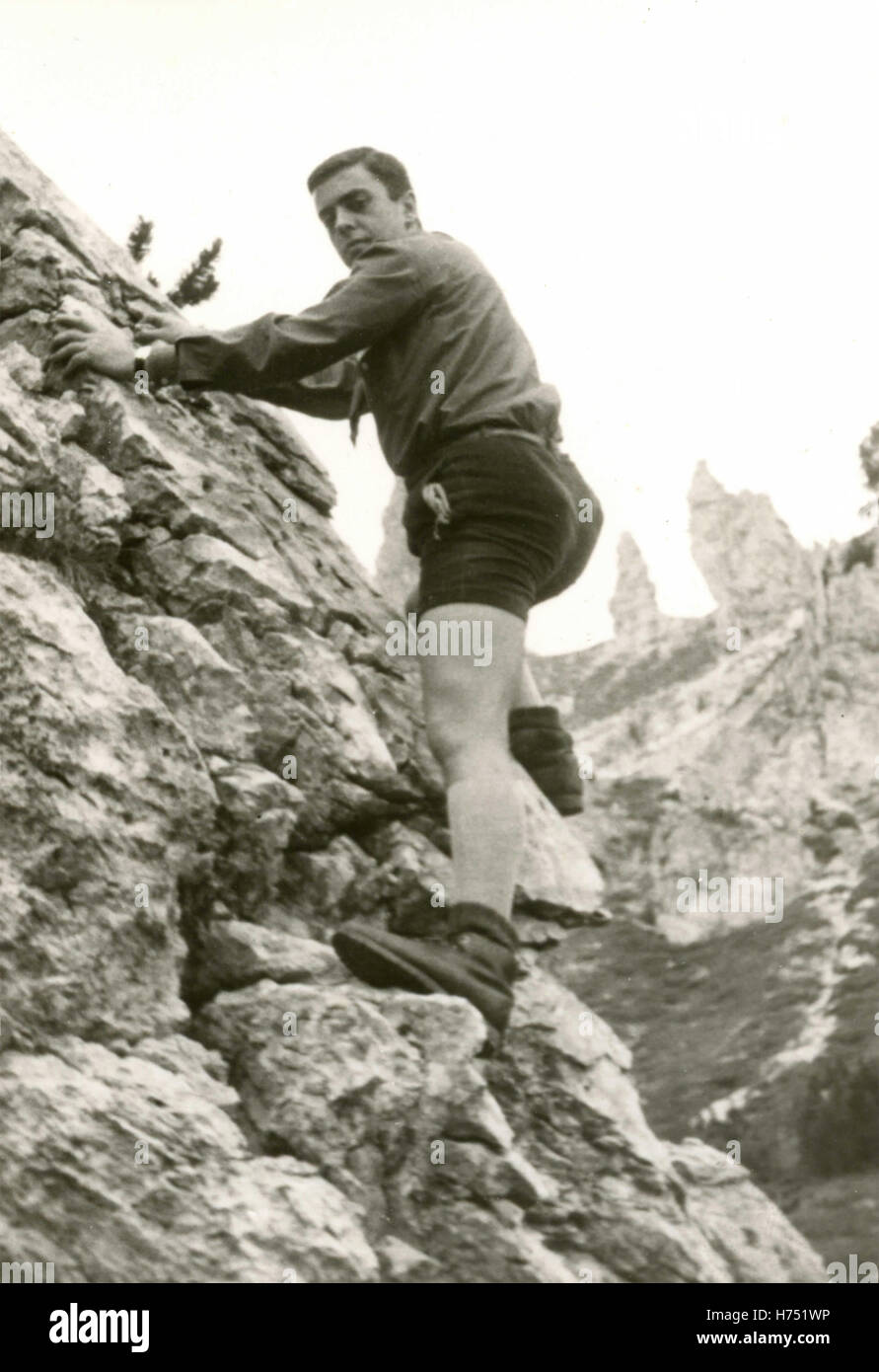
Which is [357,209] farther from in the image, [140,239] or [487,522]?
[140,239]

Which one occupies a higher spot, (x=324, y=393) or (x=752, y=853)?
(x=752, y=853)

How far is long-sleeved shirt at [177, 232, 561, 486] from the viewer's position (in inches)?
265

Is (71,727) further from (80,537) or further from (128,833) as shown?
(80,537)

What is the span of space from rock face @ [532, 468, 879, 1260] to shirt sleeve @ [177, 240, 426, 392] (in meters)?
2.25

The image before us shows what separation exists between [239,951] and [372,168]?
3744 mm

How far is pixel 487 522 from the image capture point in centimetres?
667

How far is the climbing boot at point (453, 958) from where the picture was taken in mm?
5770

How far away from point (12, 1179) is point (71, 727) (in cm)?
167

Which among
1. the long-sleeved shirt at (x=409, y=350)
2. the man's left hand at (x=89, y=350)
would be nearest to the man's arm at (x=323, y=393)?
the long-sleeved shirt at (x=409, y=350)

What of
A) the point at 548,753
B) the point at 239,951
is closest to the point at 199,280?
the point at 548,753

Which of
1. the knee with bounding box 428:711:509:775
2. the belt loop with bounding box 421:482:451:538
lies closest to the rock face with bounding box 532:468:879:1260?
the knee with bounding box 428:711:509:775

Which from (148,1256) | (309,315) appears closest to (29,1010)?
(148,1256)

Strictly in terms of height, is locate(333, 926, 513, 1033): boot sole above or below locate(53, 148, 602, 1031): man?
below

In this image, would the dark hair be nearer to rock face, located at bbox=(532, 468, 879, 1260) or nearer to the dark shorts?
the dark shorts
